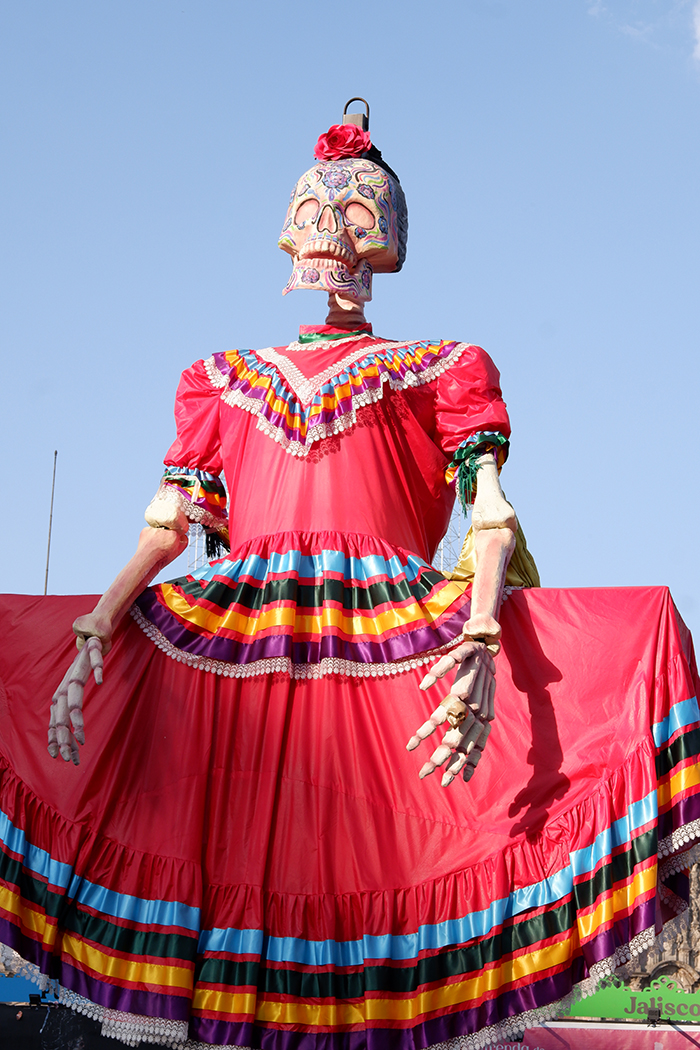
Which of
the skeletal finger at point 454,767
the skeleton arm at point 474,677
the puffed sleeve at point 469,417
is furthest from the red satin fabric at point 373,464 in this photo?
the skeletal finger at point 454,767

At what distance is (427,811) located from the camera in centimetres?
339

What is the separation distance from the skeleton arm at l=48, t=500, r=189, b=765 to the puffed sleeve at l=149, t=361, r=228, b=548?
0.08 meters

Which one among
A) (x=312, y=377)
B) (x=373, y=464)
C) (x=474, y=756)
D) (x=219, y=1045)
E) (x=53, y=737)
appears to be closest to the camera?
(x=219, y=1045)

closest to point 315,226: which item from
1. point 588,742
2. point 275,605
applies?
point 275,605

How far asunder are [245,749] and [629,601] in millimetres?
1152

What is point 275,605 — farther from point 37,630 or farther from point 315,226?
point 315,226

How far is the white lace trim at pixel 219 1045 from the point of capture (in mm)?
3045

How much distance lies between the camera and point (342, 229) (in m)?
4.30

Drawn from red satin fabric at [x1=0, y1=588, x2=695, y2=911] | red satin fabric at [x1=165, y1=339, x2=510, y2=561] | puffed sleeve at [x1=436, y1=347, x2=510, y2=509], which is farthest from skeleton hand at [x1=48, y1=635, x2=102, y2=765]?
puffed sleeve at [x1=436, y1=347, x2=510, y2=509]

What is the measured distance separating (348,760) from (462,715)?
0.41 metres

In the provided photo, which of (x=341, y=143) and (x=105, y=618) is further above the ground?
(x=341, y=143)

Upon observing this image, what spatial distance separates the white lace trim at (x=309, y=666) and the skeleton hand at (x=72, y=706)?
0.26m

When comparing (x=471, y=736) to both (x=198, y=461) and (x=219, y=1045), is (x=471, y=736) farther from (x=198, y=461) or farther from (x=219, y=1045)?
(x=198, y=461)

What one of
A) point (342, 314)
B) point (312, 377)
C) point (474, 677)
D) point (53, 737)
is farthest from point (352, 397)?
point (53, 737)
